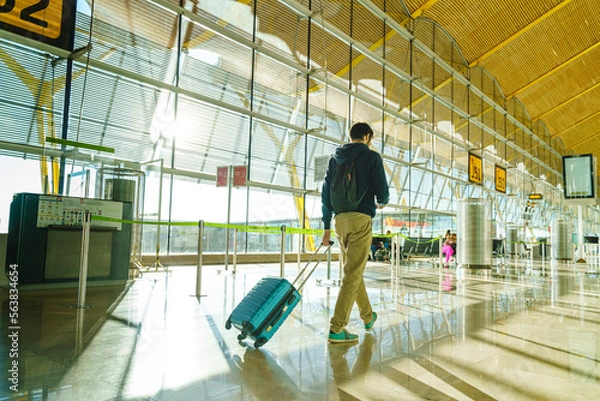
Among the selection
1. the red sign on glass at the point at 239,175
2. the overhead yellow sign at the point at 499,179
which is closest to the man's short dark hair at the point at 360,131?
the red sign on glass at the point at 239,175

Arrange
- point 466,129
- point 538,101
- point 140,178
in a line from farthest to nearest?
point 538,101 → point 466,129 → point 140,178

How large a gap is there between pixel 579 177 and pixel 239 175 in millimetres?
11407

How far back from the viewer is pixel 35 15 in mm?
6555

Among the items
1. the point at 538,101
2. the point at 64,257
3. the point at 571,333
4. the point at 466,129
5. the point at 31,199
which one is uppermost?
the point at 538,101

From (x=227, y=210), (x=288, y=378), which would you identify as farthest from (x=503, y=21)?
(x=288, y=378)

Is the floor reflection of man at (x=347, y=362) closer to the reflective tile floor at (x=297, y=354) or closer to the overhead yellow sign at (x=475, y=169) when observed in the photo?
the reflective tile floor at (x=297, y=354)

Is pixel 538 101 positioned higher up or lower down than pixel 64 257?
higher up

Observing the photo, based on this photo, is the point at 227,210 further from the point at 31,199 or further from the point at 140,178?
the point at 31,199

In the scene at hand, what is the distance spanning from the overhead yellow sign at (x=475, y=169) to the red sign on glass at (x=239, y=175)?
1086 centimetres

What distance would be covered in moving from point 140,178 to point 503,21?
1435 cm

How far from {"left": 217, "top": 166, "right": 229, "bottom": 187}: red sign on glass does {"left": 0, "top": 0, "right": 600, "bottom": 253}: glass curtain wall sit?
0.74 meters

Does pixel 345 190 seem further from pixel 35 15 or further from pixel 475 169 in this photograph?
pixel 475 169

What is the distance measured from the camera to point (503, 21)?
626 inches

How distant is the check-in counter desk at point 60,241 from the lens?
5.54 meters
